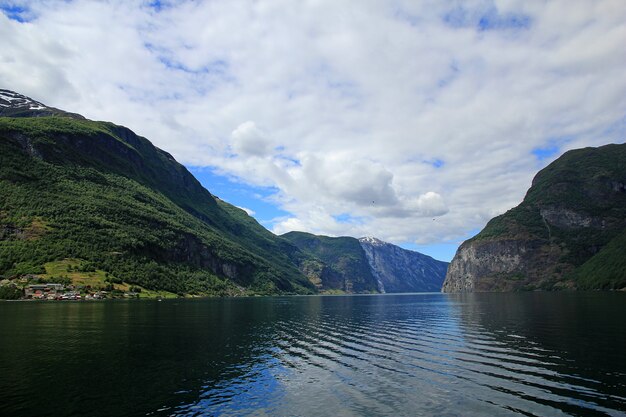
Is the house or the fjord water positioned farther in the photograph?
the house

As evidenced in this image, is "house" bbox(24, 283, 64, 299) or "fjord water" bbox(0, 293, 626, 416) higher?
"house" bbox(24, 283, 64, 299)

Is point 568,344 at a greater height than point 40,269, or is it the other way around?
point 40,269

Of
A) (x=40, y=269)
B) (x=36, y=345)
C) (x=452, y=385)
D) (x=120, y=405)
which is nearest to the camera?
(x=120, y=405)

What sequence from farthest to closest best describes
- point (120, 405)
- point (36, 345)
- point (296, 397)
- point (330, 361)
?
point (36, 345) < point (330, 361) < point (296, 397) < point (120, 405)

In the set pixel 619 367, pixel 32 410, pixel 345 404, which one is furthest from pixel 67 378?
pixel 619 367

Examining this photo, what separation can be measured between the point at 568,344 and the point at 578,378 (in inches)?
846

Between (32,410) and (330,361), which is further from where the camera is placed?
(330,361)

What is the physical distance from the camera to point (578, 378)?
3750 centimetres

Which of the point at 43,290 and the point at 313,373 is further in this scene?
the point at 43,290

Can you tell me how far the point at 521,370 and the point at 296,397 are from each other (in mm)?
24815

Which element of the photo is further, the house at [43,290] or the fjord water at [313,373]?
the house at [43,290]

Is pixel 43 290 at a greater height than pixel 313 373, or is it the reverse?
pixel 43 290

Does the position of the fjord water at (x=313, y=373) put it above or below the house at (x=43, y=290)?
below

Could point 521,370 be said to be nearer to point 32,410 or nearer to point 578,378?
point 578,378
